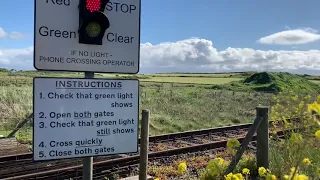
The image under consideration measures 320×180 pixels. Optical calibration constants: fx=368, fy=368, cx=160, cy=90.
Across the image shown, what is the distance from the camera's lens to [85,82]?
3.07 m

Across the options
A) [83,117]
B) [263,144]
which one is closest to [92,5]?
[83,117]

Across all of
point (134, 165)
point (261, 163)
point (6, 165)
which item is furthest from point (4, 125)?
point (261, 163)

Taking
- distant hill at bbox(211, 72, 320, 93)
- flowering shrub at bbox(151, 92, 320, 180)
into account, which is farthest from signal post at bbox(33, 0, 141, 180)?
distant hill at bbox(211, 72, 320, 93)

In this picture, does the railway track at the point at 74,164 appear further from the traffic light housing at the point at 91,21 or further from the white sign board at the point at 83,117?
the traffic light housing at the point at 91,21

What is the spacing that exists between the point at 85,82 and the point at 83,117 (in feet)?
0.96

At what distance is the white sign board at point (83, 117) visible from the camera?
9.59ft

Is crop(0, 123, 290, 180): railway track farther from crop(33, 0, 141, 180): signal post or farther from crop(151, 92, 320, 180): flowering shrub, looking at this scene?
crop(33, 0, 141, 180): signal post

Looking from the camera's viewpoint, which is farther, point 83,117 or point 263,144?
point 263,144

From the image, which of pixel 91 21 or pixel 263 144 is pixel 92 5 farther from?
pixel 263 144

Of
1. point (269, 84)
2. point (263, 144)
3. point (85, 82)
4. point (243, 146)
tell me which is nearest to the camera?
point (85, 82)

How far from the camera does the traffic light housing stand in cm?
307

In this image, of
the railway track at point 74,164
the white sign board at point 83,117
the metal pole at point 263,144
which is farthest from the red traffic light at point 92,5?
the railway track at point 74,164

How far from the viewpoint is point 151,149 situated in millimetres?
9633

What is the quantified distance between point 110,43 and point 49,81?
2.13ft
